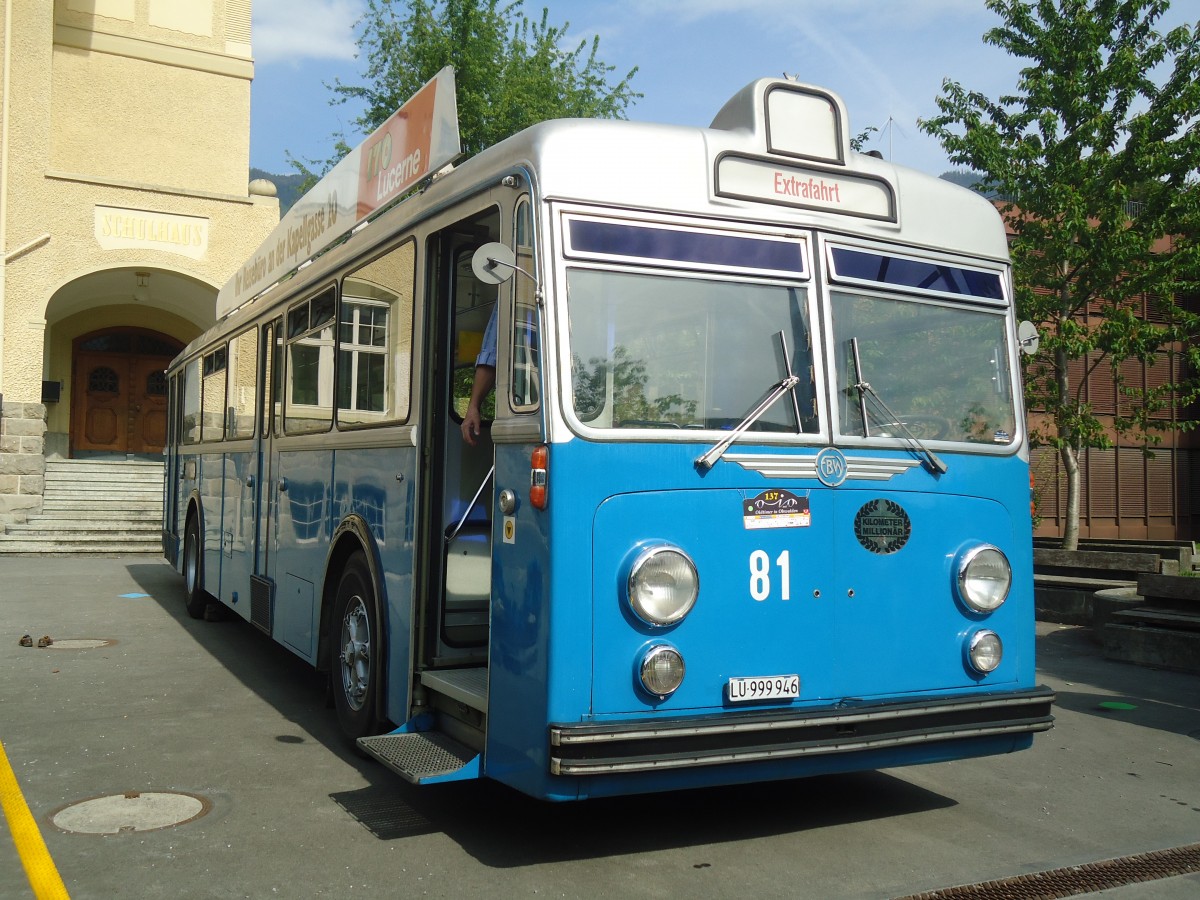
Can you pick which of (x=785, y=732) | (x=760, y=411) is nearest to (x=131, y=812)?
(x=785, y=732)

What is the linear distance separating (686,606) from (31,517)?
716 inches

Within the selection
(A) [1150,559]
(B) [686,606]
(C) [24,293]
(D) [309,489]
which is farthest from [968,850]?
(C) [24,293]

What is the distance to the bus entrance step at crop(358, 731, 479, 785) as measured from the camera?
4.49 metres

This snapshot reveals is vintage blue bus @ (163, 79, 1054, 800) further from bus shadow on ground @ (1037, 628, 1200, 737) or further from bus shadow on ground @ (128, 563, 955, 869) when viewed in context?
bus shadow on ground @ (1037, 628, 1200, 737)

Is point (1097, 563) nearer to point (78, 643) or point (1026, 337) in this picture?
point (1026, 337)

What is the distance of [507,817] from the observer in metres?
5.16

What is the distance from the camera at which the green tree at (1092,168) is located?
1379 centimetres

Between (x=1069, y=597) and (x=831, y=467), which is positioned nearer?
(x=831, y=467)

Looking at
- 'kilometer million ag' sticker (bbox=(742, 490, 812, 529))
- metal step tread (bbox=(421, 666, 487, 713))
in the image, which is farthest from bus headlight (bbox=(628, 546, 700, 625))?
metal step tread (bbox=(421, 666, 487, 713))

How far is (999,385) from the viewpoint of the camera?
17.7 feet

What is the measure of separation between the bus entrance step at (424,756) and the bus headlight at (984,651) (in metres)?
2.16

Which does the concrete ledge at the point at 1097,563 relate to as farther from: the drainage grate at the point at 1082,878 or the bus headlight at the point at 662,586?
the bus headlight at the point at 662,586

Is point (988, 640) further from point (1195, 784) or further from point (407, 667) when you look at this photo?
point (407, 667)

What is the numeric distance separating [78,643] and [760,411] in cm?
741
